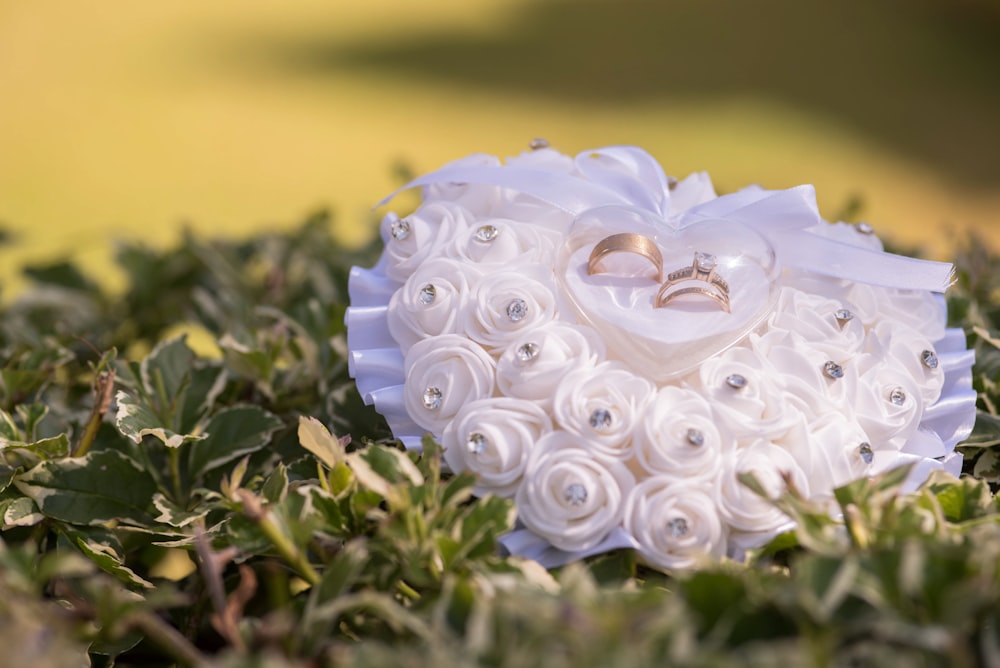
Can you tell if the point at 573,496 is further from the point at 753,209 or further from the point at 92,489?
the point at 92,489

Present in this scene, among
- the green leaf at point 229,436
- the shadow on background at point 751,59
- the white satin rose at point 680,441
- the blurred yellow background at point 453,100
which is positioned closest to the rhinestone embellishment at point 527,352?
the white satin rose at point 680,441

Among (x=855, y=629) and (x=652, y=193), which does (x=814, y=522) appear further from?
(x=652, y=193)

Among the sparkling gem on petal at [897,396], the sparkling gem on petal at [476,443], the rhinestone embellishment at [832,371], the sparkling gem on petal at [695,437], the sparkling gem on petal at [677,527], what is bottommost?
the sparkling gem on petal at [677,527]

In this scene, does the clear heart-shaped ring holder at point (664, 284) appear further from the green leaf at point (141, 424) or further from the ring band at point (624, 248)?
the green leaf at point (141, 424)

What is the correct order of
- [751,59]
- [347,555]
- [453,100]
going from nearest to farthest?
[347,555] → [453,100] → [751,59]

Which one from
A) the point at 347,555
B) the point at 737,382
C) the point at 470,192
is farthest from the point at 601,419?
the point at 470,192

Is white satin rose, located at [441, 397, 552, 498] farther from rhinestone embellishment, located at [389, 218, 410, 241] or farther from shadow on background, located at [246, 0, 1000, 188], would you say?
shadow on background, located at [246, 0, 1000, 188]

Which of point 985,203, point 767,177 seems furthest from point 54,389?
point 985,203
